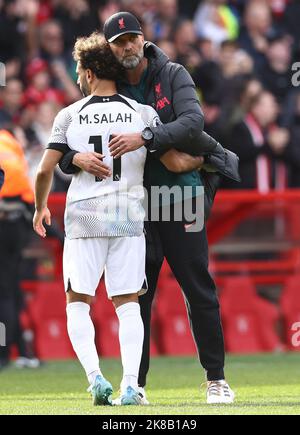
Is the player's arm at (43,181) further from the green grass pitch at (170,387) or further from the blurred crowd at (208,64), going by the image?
the blurred crowd at (208,64)

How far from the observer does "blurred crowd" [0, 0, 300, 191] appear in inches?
584

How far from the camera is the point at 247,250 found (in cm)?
1400

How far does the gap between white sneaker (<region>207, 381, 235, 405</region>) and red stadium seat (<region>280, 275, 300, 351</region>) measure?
5551mm

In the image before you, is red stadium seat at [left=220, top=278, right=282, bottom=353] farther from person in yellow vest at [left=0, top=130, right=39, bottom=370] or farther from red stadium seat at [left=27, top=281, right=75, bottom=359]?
person in yellow vest at [left=0, top=130, right=39, bottom=370]

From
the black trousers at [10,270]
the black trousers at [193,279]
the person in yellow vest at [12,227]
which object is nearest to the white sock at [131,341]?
the black trousers at [193,279]

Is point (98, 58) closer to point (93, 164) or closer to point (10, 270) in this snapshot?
point (93, 164)

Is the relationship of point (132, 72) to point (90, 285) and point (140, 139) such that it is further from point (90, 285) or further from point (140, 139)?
point (90, 285)

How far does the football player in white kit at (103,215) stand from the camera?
781 cm

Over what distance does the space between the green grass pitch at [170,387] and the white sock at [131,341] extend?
234 mm

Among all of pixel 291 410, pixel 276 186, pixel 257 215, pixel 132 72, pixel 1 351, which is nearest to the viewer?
pixel 291 410

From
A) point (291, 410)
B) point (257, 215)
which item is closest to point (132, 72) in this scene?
point (291, 410)

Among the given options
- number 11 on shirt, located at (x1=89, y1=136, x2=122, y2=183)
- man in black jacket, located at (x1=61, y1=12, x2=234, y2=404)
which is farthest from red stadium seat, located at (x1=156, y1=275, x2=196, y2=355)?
number 11 on shirt, located at (x1=89, y1=136, x2=122, y2=183)

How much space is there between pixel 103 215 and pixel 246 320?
6.27m

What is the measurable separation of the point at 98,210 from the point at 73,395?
184cm
